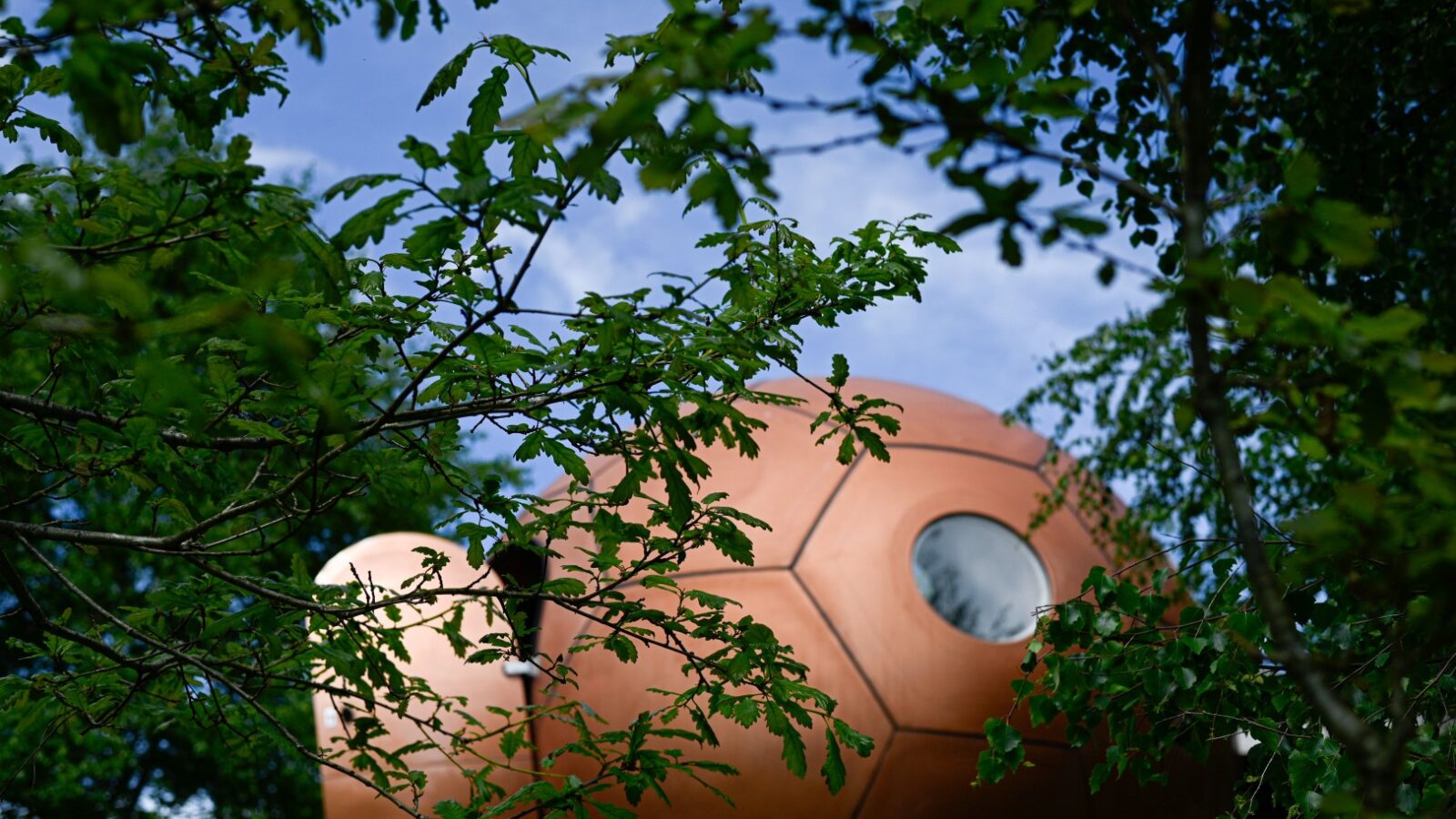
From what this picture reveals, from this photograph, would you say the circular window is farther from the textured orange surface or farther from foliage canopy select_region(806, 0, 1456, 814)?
foliage canopy select_region(806, 0, 1456, 814)

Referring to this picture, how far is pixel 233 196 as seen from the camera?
2.58 metres

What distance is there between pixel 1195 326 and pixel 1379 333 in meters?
0.23

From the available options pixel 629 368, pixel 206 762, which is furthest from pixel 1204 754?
pixel 206 762

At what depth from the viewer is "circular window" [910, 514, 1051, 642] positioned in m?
5.90

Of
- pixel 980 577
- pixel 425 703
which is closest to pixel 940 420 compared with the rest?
pixel 980 577

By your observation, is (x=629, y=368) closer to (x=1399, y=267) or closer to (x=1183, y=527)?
(x=1399, y=267)

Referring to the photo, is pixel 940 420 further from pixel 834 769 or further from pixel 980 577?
pixel 834 769

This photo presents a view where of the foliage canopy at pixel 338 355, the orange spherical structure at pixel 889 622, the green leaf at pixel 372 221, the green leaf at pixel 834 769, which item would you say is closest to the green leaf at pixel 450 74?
the foliage canopy at pixel 338 355

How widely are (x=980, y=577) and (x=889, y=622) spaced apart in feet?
1.97

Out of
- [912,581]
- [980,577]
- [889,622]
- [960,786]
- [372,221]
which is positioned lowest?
[372,221]

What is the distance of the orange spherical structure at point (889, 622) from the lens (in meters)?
5.46

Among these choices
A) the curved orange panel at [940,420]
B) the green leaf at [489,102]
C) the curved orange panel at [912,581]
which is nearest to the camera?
the green leaf at [489,102]

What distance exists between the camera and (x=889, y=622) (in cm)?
573

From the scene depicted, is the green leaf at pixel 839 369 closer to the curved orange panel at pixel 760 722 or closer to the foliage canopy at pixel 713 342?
the foliage canopy at pixel 713 342
